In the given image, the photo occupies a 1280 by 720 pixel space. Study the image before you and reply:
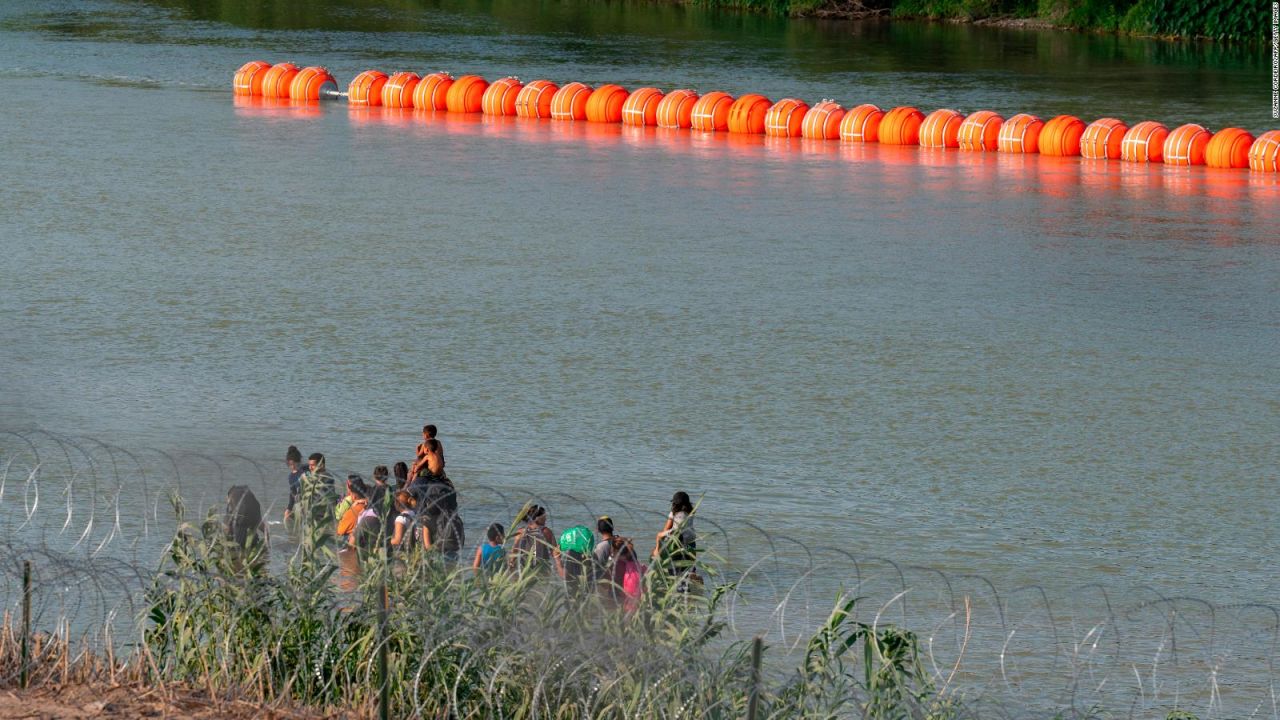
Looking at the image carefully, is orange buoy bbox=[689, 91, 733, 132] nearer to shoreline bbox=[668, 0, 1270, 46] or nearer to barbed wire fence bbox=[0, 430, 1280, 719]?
barbed wire fence bbox=[0, 430, 1280, 719]

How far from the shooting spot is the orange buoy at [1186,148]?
4438 centimetres

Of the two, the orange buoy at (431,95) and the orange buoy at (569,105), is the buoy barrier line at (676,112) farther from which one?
the orange buoy at (431,95)

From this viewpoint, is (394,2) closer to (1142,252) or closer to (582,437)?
(1142,252)

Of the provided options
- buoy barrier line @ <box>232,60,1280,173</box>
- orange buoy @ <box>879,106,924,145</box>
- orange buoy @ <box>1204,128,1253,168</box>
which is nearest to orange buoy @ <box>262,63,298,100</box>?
buoy barrier line @ <box>232,60,1280,173</box>

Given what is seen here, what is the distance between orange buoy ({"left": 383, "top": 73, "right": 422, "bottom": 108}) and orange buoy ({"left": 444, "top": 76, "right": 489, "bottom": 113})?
1252mm

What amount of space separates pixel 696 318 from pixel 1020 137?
67.3 feet

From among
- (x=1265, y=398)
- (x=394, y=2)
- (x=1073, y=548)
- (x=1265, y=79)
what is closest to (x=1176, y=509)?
(x=1073, y=548)

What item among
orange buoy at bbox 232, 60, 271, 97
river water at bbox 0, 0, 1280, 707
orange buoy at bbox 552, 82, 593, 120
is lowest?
river water at bbox 0, 0, 1280, 707

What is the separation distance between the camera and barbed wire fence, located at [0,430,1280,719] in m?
10.5

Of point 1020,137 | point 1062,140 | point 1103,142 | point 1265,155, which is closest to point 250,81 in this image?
point 1020,137

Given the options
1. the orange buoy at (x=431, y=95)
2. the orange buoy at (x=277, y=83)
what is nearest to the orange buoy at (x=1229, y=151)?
the orange buoy at (x=431, y=95)

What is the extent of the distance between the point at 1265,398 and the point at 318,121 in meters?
34.5

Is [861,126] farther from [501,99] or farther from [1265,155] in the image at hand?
[501,99]

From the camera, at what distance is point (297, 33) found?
79.6 m
